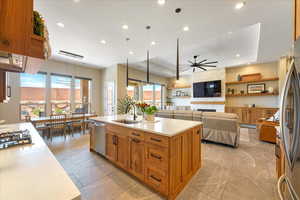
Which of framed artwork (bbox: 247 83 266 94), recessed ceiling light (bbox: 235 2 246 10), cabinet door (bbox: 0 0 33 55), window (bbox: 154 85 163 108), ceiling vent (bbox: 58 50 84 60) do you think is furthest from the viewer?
window (bbox: 154 85 163 108)

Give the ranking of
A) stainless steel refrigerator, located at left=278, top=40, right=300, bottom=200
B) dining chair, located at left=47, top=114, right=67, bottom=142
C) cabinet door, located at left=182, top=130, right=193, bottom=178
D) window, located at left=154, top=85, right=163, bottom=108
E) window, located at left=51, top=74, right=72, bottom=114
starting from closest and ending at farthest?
stainless steel refrigerator, located at left=278, top=40, right=300, bottom=200
cabinet door, located at left=182, top=130, right=193, bottom=178
dining chair, located at left=47, top=114, right=67, bottom=142
window, located at left=51, top=74, right=72, bottom=114
window, located at left=154, top=85, right=163, bottom=108

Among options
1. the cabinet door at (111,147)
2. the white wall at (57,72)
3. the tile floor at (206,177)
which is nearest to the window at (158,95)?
the white wall at (57,72)

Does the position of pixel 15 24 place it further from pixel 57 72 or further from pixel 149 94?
pixel 149 94

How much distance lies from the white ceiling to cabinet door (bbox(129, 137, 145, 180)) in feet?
7.99

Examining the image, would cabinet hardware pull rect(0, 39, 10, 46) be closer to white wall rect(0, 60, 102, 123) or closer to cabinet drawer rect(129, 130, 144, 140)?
cabinet drawer rect(129, 130, 144, 140)

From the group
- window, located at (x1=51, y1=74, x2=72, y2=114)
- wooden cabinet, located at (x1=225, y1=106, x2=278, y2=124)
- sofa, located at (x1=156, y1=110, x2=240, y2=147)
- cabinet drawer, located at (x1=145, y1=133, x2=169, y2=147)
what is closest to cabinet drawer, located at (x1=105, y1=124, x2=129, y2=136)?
cabinet drawer, located at (x1=145, y1=133, x2=169, y2=147)

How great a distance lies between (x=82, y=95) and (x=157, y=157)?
18.9ft

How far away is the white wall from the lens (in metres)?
4.18

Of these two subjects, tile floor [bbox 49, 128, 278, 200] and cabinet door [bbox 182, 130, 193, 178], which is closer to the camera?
tile floor [bbox 49, 128, 278, 200]

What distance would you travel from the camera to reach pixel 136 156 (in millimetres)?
2061

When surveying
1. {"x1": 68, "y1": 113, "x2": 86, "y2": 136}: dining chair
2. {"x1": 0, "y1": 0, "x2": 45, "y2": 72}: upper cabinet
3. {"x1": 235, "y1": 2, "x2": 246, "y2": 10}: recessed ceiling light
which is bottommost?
{"x1": 68, "y1": 113, "x2": 86, "y2": 136}: dining chair

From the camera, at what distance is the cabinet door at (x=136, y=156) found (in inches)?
77.6

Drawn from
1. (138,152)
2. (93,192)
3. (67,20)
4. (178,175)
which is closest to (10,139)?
(93,192)

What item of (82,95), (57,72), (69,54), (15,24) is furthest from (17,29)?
(82,95)
